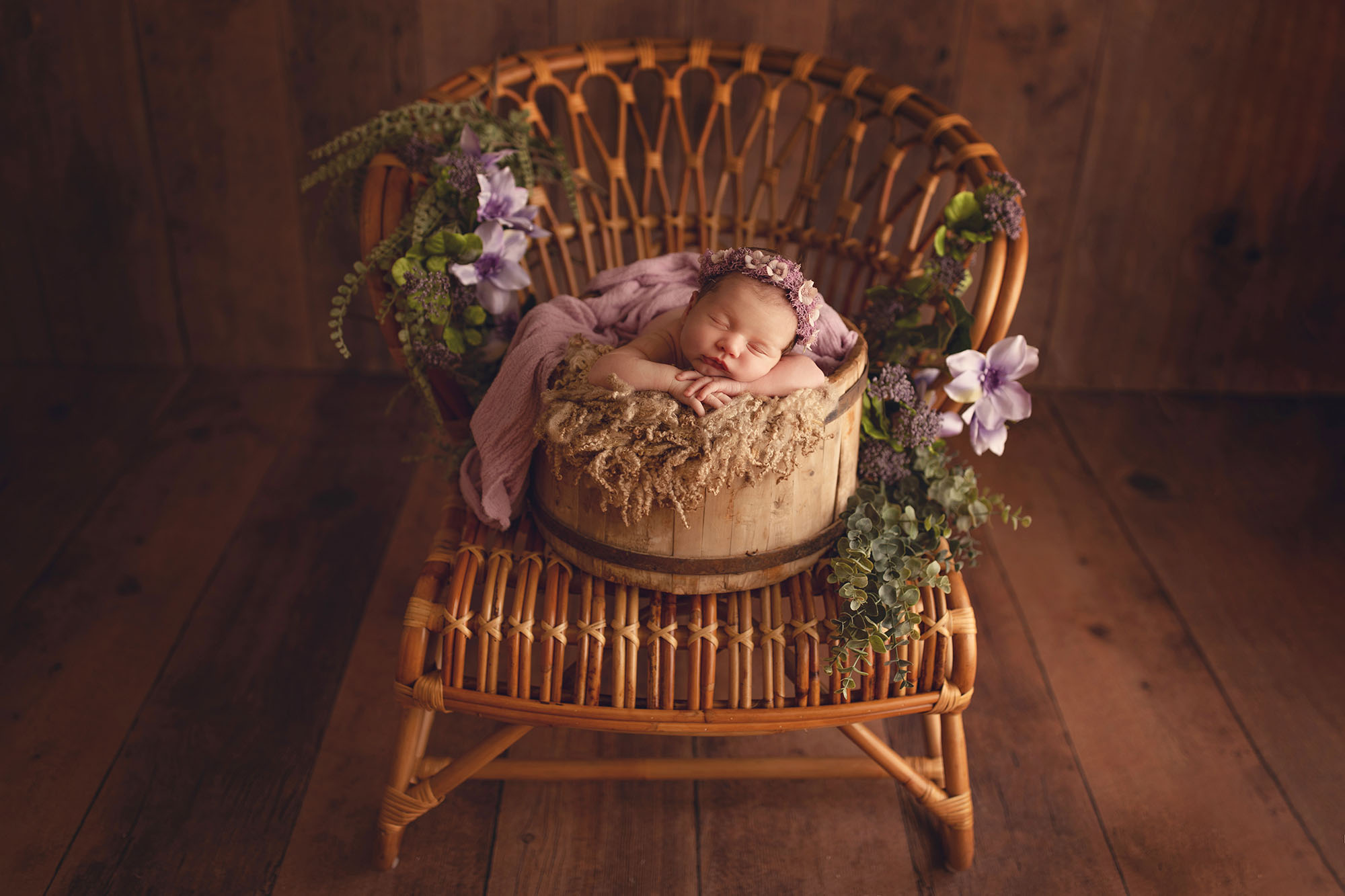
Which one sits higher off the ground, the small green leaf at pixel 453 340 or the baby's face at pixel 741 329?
the baby's face at pixel 741 329

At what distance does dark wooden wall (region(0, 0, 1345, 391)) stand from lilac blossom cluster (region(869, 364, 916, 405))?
38.1 inches

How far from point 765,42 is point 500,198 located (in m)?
0.88

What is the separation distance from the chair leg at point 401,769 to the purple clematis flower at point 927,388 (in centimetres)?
75

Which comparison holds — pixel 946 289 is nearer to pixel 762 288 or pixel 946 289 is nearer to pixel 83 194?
pixel 762 288

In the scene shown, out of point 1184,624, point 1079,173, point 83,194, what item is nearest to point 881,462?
point 1184,624

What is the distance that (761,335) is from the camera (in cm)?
112

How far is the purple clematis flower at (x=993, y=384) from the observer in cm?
119

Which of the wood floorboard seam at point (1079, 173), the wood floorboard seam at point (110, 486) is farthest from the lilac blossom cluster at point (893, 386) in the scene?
the wood floorboard seam at point (110, 486)

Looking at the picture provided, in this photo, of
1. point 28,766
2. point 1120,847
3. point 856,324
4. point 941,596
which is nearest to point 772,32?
point 856,324

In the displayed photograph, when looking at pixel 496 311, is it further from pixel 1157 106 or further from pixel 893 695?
pixel 1157 106

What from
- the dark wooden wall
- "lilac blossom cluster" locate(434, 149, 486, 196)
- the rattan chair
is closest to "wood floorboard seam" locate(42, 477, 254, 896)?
the rattan chair

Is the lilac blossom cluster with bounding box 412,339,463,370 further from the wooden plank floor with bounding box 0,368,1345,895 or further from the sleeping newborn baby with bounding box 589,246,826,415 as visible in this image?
the wooden plank floor with bounding box 0,368,1345,895

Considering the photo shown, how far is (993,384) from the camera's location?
1.22 m

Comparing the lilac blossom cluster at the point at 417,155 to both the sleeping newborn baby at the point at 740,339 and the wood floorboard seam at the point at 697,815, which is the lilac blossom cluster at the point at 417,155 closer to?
the sleeping newborn baby at the point at 740,339
